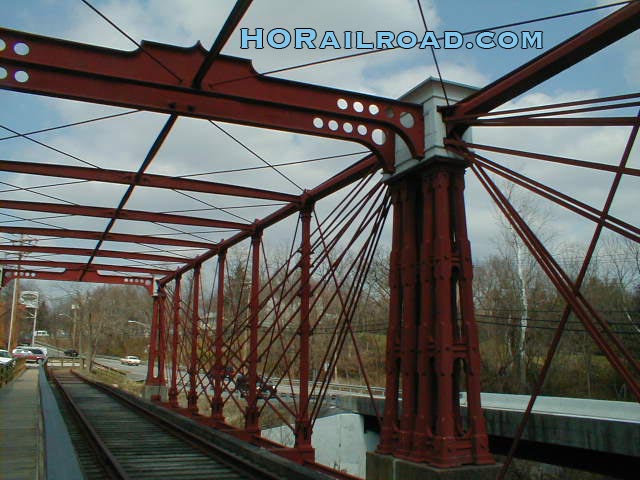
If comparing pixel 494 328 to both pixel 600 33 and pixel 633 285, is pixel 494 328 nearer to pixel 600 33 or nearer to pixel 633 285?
pixel 633 285

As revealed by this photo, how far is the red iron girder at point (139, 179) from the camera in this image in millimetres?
11789

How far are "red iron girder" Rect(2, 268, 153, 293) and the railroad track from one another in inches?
271

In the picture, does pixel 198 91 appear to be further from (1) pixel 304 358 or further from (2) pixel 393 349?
(1) pixel 304 358

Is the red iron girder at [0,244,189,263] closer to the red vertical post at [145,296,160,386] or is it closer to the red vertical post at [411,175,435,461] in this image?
the red vertical post at [145,296,160,386]

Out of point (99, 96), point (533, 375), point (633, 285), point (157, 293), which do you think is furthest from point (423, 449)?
point (633, 285)

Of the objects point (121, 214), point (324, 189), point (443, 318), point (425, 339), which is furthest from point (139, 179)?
point (443, 318)

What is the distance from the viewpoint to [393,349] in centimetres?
831

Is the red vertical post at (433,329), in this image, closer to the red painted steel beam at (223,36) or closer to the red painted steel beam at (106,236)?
the red painted steel beam at (223,36)

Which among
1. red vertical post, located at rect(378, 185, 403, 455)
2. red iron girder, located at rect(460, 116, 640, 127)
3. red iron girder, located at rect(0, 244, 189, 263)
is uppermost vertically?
red iron girder, located at rect(0, 244, 189, 263)

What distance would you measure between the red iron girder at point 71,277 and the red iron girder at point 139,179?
513 inches

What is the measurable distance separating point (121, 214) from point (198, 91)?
8.51m

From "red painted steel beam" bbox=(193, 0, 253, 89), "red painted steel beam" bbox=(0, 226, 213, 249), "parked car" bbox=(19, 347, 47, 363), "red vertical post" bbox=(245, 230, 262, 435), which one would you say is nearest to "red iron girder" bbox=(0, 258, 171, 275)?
"red painted steel beam" bbox=(0, 226, 213, 249)

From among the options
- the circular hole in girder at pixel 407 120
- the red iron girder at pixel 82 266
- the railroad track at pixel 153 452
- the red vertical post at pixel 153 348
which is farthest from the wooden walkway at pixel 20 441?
the red vertical post at pixel 153 348

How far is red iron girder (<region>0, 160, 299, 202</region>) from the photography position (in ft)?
38.7
